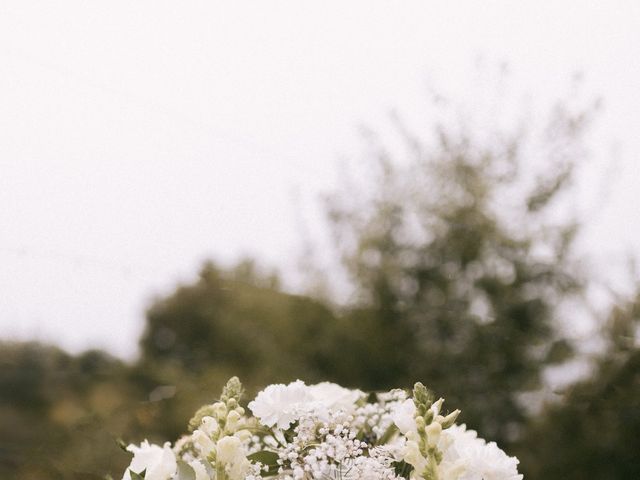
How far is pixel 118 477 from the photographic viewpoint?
1.54 m

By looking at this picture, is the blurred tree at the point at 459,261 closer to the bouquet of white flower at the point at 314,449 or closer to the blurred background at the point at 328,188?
the blurred background at the point at 328,188

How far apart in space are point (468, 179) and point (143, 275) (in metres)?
1.16

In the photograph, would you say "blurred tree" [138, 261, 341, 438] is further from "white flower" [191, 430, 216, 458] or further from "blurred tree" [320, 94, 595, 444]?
"white flower" [191, 430, 216, 458]

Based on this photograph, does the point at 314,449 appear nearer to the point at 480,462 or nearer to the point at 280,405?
the point at 280,405

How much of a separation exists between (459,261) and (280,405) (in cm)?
156

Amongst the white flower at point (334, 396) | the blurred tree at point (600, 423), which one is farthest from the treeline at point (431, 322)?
the white flower at point (334, 396)

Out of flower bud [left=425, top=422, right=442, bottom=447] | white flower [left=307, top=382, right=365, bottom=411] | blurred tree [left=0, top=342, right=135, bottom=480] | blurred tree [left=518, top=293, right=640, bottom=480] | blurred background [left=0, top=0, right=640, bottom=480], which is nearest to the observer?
flower bud [left=425, top=422, right=442, bottom=447]

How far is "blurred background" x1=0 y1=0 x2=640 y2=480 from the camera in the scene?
201 centimetres

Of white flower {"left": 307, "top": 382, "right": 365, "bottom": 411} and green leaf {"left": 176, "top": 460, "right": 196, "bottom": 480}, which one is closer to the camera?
green leaf {"left": 176, "top": 460, "right": 196, "bottom": 480}

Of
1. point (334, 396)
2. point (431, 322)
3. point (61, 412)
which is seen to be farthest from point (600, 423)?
point (61, 412)

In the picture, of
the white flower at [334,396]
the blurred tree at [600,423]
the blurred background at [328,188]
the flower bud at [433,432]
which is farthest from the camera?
the blurred background at [328,188]

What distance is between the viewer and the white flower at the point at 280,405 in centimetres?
74

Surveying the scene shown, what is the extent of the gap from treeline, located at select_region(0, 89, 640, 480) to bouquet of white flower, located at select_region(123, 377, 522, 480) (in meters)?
0.97

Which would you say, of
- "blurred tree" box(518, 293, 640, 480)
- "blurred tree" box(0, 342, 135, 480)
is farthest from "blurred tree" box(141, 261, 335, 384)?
"blurred tree" box(518, 293, 640, 480)
